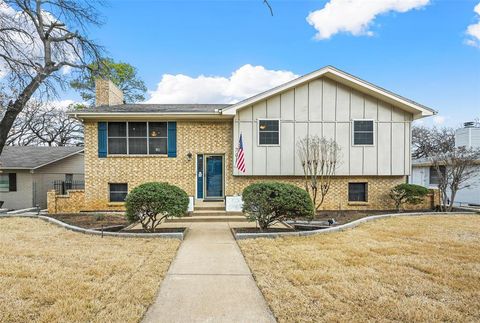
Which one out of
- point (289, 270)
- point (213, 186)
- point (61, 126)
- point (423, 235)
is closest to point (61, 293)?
point (289, 270)

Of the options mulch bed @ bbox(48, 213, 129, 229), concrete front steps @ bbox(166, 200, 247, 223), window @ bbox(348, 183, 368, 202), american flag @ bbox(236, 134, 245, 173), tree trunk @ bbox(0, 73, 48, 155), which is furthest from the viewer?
window @ bbox(348, 183, 368, 202)

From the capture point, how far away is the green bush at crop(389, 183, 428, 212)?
12.1 m

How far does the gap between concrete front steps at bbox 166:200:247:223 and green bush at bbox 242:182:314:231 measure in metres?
2.23

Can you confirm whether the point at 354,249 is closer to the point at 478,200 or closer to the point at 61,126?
the point at 478,200

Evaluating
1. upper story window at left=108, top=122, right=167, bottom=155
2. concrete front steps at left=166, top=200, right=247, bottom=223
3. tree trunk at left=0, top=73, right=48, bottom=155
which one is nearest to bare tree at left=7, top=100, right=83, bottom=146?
upper story window at left=108, top=122, right=167, bottom=155

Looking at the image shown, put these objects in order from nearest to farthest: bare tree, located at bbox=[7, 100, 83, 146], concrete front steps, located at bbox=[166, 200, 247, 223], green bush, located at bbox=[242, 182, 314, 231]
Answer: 1. green bush, located at bbox=[242, 182, 314, 231]
2. concrete front steps, located at bbox=[166, 200, 247, 223]
3. bare tree, located at bbox=[7, 100, 83, 146]

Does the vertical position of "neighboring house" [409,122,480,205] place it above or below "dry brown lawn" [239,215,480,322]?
above

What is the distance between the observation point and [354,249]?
21.0ft

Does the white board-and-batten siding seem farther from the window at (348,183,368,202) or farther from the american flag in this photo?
the window at (348,183,368,202)

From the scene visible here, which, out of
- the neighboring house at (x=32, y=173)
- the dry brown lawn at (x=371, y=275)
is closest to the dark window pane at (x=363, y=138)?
the dry brown lawn at (x=371, y=275)

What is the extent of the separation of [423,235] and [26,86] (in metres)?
12.1

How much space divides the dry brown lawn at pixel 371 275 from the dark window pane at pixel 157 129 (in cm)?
743

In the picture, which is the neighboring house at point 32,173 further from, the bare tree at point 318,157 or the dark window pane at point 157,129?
the bare tree at point 318,157

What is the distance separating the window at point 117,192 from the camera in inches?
507
